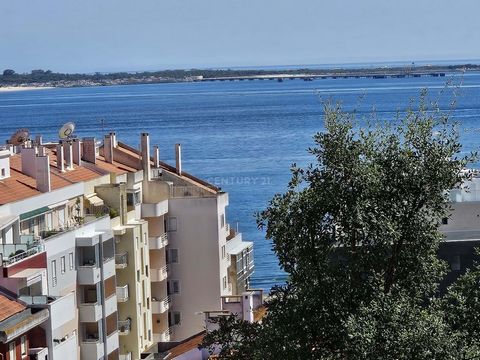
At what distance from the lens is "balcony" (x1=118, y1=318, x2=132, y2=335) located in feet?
97.8

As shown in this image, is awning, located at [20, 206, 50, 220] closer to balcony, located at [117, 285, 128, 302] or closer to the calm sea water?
balcony, located at [117, 285, 128, 302]

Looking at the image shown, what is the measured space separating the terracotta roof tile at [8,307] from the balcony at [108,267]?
6364 millimetres

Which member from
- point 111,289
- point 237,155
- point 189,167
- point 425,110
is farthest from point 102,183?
point 237,155

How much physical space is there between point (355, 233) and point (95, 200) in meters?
17.8

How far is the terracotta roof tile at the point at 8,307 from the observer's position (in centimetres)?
2019

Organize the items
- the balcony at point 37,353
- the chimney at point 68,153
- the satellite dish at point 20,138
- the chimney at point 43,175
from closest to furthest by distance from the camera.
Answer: the balcony at point 37,353
the chimney at point 43,175
the chimney at point 68,153
the satellite dish at point 20,138

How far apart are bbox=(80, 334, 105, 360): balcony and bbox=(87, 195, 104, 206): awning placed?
391cm

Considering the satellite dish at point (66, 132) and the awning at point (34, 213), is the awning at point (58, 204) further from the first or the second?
the satellite dish at point (66, 132)

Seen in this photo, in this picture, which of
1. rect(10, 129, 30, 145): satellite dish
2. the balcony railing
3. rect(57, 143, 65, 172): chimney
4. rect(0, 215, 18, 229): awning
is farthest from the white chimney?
rect(10, 129, 30, 145): satellite dish

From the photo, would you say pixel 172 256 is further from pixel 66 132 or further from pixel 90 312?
pixel 90 312

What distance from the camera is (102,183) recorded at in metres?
31.2

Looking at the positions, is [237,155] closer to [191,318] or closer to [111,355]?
[191,318]

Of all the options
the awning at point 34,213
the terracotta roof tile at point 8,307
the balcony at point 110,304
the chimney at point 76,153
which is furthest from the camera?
the chimney at point 76,153

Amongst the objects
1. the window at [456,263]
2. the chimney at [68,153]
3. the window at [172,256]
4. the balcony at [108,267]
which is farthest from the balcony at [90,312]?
the window at [172,256]
